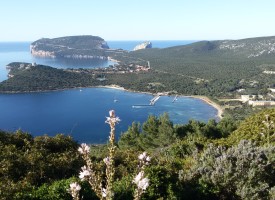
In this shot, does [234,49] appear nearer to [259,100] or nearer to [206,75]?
[206,75]

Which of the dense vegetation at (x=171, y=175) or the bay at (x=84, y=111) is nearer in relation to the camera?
the dense vegetation at (x=171, y=175)

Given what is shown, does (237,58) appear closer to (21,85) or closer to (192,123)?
(21,85)

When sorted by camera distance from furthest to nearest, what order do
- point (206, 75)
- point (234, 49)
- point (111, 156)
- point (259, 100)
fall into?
→ point (234, 49)
point (206, 75)
point (259, 100)
point (111, 156)

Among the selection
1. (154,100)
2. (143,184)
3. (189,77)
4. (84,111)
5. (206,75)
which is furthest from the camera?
(189,77)

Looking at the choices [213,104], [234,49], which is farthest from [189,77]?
[234,49]

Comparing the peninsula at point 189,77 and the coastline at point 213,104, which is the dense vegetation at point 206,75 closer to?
the peninsula at point 189,77

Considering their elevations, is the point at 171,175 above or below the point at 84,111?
above

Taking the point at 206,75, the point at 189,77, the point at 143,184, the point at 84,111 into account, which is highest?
the point at 143,184

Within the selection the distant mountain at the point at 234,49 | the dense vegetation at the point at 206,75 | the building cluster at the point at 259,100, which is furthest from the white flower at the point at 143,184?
the distant mountain at the point at 234,49

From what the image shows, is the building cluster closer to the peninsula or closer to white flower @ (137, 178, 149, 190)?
the peninsula
